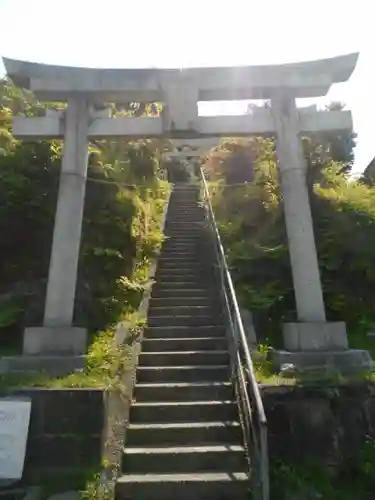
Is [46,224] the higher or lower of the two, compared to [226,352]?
higher

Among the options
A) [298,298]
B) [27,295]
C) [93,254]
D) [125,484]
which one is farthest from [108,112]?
[125,484]

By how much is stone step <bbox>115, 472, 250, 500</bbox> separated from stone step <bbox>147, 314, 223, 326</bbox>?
3.16m

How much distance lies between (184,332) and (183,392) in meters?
1.46

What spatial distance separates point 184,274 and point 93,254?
6.16ft

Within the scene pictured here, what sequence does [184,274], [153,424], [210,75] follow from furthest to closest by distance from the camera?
[184,274], [210,75], [153,424]

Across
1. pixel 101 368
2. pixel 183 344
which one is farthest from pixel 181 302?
pixel 101 368

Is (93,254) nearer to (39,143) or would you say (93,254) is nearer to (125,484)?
(39,143)

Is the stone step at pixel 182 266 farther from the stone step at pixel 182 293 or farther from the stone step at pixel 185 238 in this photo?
the stone step at pixel 185 238

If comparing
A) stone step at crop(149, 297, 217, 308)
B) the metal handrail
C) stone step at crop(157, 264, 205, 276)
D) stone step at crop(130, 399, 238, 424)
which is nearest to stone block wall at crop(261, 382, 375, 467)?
the metal handrail

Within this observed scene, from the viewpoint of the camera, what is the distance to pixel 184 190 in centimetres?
1862

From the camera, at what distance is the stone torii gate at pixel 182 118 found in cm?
729

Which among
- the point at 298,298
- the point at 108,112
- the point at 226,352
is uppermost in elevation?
the point at 108,112

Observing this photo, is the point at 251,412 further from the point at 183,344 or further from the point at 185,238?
the point at 185,238

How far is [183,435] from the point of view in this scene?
19.0 ft
